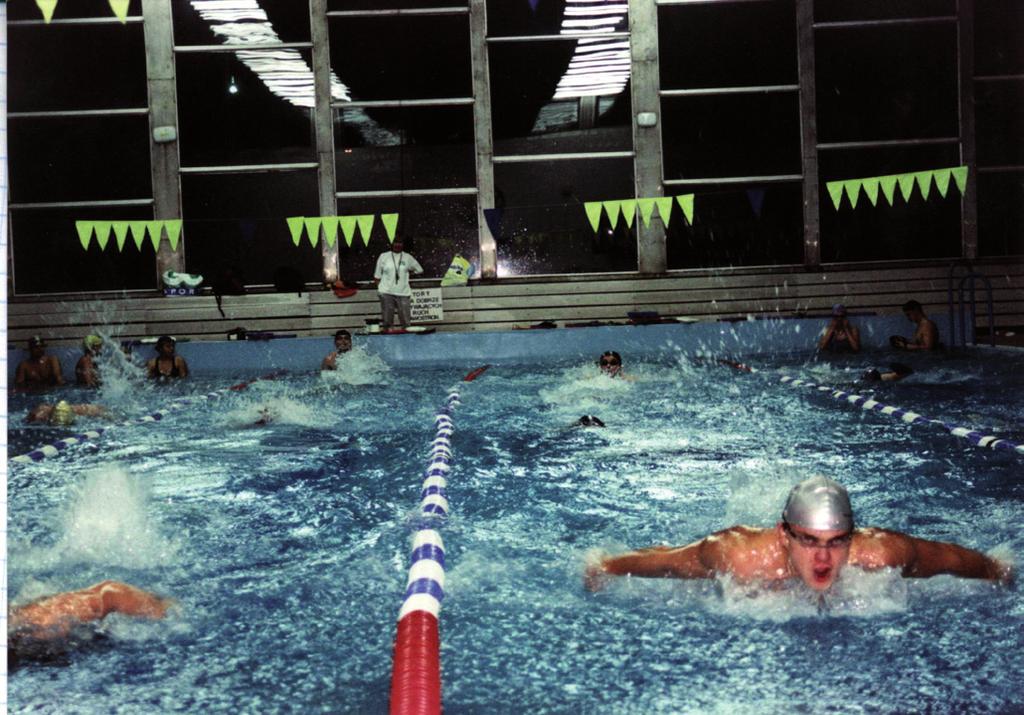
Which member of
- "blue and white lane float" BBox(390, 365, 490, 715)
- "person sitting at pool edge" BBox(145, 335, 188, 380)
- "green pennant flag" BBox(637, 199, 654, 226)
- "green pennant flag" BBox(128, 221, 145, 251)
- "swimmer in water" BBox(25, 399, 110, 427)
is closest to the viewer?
"blue and white lane float" BBox(390, 365, 490, 715)

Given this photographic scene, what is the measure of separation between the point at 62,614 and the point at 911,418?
22.1ft

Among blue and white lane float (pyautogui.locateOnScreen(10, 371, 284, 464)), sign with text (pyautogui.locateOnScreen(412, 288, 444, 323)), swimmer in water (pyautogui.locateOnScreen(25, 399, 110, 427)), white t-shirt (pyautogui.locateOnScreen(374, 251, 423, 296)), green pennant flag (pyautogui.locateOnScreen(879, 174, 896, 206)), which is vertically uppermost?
green pennant flag (pyautogui.locateOnScreen(879, 174, 896, 206))

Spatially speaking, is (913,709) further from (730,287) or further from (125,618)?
(730,287)

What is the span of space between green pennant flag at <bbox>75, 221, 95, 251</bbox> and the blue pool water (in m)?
7.03

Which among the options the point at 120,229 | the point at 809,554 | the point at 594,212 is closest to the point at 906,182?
the point at 594,212

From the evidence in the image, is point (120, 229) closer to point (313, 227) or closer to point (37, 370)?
point (313, 227)

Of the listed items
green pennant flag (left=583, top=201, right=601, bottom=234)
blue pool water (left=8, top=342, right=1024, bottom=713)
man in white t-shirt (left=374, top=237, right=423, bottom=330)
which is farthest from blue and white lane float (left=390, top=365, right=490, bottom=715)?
green pennant flag (left=583, top=201, right=601, bottom=234)

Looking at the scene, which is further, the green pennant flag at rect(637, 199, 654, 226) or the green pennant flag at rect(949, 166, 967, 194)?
the green pennant flag at rect(637, 199, 654, 226)

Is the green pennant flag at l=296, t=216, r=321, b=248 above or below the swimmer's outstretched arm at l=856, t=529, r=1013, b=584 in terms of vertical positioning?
above

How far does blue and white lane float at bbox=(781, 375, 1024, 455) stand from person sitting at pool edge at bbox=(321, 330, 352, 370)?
5.75 m

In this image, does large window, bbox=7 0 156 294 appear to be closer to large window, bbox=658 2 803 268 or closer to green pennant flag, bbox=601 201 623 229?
green pennant flag, bbox=601 201 623 229

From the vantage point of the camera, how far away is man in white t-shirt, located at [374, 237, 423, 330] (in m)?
15.5

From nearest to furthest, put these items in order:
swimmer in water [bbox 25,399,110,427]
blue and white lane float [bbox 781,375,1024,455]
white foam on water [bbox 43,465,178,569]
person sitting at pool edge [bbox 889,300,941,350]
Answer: white foam on water [bbox 43,465,178,569] → blue and white lane float [bbox 781,375,1024,455] → swimmer in water [bbox 25,399,110,427] → person sitting at pool edge [bbox 889,300,941,350]

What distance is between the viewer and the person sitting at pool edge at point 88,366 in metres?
12.5
